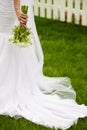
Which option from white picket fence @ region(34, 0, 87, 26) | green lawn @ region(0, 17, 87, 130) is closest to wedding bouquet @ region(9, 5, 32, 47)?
green lawn @ region(0, 17, 87, 130)

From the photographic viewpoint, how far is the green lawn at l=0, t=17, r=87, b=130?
4.92 meters

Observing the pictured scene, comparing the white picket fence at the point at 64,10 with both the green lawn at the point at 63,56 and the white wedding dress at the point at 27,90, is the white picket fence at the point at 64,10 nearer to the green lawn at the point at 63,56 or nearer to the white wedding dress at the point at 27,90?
the green lawn at the point at 63,56

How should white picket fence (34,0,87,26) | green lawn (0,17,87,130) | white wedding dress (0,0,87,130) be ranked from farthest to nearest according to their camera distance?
white picket fence (34,0,87,26), white wedding dress (0,0,87,130), green lawn (0,17,87,130)

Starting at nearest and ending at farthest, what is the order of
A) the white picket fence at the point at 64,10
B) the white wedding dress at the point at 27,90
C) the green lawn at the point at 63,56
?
the green lawn at the point at 63,56 → the white wedding dress at the point at 27,90 → the white picket fence at the point at 64,10

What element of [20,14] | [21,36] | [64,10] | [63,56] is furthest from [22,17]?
[64,10]

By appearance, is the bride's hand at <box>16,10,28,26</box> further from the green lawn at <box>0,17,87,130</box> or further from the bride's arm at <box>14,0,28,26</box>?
the green lawn at <box>0,17,87,130</box>

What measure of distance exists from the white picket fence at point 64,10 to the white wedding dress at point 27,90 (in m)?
4.03

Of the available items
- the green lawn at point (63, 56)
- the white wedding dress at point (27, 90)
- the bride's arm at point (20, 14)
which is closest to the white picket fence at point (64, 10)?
the green lawn at point (63, 56)

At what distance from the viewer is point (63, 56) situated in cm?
748

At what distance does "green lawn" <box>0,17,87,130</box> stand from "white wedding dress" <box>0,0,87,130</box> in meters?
0.15

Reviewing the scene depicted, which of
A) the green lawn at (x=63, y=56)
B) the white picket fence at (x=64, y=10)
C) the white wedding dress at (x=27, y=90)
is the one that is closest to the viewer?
the green lawn at (x=63, y=56)

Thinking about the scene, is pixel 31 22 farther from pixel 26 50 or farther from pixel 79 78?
pixel 79 78

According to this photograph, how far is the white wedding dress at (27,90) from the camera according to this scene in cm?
509

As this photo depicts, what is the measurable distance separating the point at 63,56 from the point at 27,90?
7.01ft
